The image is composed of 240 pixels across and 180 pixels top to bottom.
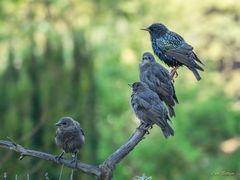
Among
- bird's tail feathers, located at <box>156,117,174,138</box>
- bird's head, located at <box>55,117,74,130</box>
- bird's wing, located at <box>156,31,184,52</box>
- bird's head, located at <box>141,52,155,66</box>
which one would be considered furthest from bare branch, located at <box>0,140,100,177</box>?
bird's wing, located at <box>156,31,184,52</box>

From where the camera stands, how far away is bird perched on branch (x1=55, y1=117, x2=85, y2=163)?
26.5 feet

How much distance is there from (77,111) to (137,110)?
278 inches

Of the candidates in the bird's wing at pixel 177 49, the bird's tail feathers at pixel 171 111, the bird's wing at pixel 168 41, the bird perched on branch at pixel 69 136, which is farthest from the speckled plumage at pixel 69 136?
the bird's wing at pixel 168 41

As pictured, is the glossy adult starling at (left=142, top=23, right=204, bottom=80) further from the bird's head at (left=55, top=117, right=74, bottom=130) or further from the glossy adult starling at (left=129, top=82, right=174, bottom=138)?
the bird's head at (left=55, top=117, right=74, bottom=130)

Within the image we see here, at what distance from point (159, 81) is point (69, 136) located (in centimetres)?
90

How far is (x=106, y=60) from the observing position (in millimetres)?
20797

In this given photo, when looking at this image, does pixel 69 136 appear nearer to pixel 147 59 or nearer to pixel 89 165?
pixel 147 59

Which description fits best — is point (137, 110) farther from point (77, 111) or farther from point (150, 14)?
point (150, 14)

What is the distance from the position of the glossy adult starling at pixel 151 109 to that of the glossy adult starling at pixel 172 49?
610mm

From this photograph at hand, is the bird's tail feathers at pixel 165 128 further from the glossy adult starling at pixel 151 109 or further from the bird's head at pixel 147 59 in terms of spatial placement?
the bird's head at pixel 147 59

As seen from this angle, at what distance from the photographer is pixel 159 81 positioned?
7.90 m

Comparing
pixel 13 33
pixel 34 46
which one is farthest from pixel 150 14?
pixel 34 46

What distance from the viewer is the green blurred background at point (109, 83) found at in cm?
1515

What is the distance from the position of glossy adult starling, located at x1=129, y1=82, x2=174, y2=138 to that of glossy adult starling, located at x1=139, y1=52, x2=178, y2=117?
0.19ft
